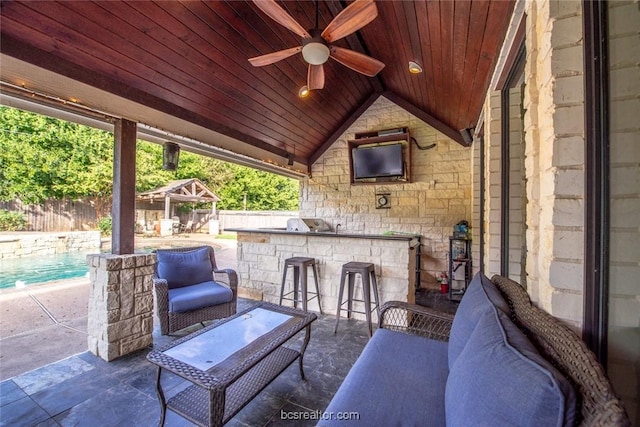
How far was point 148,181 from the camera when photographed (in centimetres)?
1177

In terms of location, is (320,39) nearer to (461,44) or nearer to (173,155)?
(461,44)

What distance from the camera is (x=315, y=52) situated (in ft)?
7.22

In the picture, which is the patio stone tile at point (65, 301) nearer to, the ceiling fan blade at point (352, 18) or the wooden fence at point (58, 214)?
the ceiling fan blade at point (352, 18)

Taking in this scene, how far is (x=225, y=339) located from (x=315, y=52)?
2231 millimetres

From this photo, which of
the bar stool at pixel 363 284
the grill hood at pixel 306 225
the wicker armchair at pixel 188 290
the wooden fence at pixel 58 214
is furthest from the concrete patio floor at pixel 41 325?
the wooden fence at pixel 58 214

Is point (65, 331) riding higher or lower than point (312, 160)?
lower

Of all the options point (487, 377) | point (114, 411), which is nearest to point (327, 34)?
point (487, 377)

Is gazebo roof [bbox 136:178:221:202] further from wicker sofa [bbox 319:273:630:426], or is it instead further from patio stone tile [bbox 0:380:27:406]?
wicker sofa [bbox 319:273:630:426]

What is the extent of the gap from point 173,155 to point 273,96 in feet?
4.96

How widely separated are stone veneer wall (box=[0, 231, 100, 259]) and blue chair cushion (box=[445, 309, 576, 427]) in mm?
9991

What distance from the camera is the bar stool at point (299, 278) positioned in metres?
3.24

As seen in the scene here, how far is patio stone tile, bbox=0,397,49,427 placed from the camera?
1.60 metres

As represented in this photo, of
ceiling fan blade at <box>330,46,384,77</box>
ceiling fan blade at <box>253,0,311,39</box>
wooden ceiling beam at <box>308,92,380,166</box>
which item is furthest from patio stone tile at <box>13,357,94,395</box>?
wooden ceiling beam at <box>308,92,380,166</box>

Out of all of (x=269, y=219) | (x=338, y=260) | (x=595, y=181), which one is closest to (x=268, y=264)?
(x=338, y=260)
